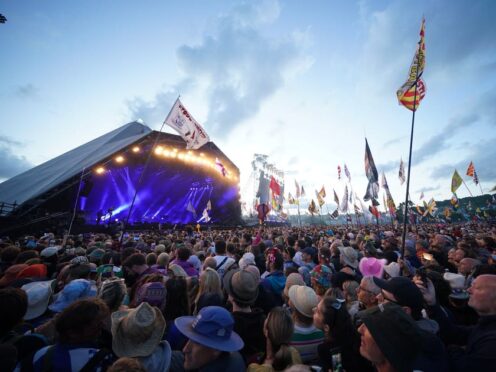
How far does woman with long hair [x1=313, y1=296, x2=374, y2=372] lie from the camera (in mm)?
2209

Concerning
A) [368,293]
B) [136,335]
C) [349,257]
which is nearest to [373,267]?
[349,257]

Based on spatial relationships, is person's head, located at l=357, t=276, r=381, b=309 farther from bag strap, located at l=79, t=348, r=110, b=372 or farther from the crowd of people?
bag strap, located at l=79, t=348, r=110, b=372

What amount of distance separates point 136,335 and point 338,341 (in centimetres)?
190

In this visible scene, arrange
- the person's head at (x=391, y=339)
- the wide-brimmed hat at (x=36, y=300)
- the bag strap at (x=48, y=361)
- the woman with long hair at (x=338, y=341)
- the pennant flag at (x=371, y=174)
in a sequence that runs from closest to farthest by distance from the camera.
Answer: the person's head at (x=391, y=339) < the bag strap at (x=48, y=361) < the woman with long hair at (x=338, y=341) < the wide-brimmed hat at (x=36, y=300) < the pennant flag at (x=371, y=174)

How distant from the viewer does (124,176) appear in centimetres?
2816

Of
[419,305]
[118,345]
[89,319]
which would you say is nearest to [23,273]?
[89,319]

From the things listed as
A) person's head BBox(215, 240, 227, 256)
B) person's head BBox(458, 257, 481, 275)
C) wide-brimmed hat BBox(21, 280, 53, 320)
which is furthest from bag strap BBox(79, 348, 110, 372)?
person's head BBox(458, 257, 481, 275)

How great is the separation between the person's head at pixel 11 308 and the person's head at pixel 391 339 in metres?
3.18

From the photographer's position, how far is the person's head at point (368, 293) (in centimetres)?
313

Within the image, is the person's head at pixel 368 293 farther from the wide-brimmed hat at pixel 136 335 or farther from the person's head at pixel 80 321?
the person's head at pixel 80 321

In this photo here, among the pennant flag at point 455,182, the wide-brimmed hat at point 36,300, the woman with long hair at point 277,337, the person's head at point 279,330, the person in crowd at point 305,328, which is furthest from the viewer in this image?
the pennant flag at point 455,182

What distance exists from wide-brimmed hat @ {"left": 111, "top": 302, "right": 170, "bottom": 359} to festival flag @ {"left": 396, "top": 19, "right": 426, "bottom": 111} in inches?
299

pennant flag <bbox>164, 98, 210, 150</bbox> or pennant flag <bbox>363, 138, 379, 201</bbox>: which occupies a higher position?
pennant flag <bbox>164, 98, 210, 150</bbox>

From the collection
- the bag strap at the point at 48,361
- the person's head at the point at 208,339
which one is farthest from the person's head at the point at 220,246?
the bag strap at the point at 48,361
